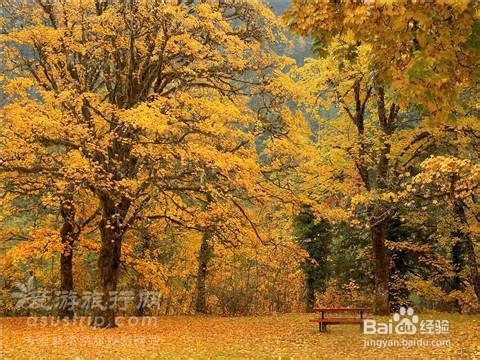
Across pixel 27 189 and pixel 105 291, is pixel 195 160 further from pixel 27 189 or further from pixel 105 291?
pixel 27 189

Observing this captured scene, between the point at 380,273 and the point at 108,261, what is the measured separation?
406 inches

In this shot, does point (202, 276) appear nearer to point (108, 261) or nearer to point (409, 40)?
point (108, 261)

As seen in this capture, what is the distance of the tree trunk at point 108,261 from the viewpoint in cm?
1527

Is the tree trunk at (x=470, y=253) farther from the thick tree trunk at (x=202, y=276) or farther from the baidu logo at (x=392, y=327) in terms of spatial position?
the thick tree trunk at (x=202, y=276)

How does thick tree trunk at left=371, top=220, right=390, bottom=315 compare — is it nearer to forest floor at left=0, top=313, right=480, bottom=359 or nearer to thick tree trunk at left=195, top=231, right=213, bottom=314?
forest floor at left=0, top=313, right=480, bottom=359

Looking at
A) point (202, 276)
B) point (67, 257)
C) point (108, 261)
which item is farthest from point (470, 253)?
point (67, 257)

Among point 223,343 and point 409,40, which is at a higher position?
point 409,40

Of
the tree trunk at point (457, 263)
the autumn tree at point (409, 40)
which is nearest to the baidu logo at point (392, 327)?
the tree trunk at point (457, 263)

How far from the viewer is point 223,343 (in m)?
11.9

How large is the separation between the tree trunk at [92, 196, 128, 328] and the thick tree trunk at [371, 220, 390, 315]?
971 centimetres

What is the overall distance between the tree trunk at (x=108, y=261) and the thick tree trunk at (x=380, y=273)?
9715 mm

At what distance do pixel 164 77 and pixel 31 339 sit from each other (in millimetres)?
9154

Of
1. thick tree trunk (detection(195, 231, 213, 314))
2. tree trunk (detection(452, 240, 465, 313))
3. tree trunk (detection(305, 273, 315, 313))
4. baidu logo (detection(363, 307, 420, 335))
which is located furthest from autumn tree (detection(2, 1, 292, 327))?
tree trunk (detection(452, 240, 465, 313))

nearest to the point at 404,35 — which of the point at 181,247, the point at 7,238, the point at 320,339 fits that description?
the point at 320,339
